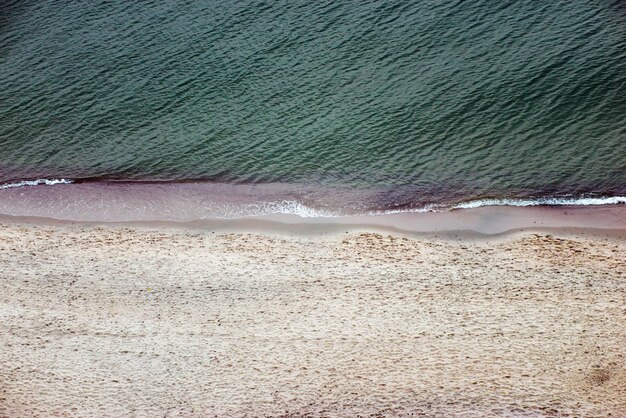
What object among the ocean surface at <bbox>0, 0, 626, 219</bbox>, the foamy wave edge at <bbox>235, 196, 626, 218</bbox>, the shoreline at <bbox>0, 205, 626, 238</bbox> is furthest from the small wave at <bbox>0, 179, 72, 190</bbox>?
the foamy wave edge at <bbox>235, 196, 626, 218</bbox>

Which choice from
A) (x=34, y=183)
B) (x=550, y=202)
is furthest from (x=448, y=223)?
(x=34, y=183)

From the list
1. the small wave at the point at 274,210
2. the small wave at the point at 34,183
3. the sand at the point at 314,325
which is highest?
the small wave at the point at 34,183

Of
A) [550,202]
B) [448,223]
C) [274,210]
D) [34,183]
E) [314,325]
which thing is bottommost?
[314,325]

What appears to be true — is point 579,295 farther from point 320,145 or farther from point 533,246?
point 320,145

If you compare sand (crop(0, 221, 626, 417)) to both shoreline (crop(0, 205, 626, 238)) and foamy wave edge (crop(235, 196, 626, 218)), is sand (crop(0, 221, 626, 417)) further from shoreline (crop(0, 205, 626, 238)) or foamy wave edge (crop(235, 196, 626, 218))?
foamy wave edge (crop(235, 196, 626, 218))

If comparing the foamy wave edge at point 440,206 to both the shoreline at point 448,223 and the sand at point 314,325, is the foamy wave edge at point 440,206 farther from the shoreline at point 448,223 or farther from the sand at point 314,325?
the sand at point 314,325

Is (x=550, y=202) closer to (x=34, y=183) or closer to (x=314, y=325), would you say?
(x=314, y=325)

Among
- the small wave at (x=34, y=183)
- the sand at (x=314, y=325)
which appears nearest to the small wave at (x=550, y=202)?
the sand at (x=314, y=325)
